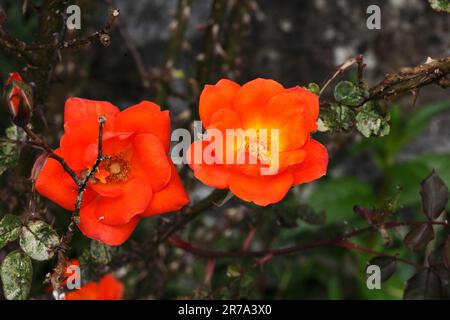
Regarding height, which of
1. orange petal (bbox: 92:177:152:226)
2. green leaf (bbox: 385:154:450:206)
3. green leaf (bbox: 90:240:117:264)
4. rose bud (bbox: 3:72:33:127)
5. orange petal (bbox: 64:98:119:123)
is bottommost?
green leaf (bbox: 90:240:117:264)

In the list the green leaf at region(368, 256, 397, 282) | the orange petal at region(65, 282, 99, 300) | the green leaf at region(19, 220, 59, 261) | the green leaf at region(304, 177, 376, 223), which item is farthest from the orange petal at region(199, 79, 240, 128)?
the green leaf at region(304, 177, 376, 223)

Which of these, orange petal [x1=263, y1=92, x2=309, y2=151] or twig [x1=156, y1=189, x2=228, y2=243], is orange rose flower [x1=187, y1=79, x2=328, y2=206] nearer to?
orange petal [x1=263, y1=92, x2=309, y2=151]

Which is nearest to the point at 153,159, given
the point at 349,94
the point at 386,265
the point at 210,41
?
the point at 349,94

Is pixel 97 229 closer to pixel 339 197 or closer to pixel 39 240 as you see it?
pixel 39 240

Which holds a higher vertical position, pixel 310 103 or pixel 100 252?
pixel 310 103
